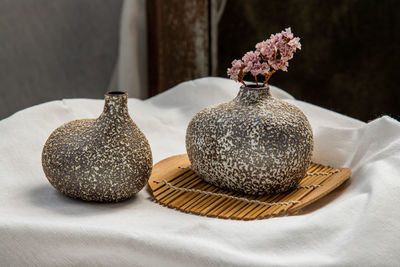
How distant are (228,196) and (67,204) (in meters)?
0.27

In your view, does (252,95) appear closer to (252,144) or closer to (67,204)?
(252,144)

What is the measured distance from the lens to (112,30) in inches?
70.9

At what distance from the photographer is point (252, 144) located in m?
0.74

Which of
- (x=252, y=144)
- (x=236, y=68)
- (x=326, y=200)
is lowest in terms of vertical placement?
(x=326, y=200)

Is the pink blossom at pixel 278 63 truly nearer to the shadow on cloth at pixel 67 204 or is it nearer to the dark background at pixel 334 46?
the shadow on cloth at pixel 67 204

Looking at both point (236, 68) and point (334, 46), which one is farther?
point (334, 46)

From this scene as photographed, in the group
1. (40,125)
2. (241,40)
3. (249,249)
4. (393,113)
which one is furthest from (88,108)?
(393,113)

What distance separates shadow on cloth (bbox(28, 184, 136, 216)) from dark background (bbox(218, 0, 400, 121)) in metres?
1.23

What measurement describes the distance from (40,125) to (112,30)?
2.85 ft

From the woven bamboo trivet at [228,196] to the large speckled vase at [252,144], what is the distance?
19mm

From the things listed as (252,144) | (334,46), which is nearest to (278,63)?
(252,144)

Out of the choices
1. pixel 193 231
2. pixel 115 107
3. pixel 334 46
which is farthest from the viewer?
pixel 334 46

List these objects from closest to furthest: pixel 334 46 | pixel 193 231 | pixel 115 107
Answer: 1. pixel 193 231
2. pixel 115 107
3. pixel 334 46

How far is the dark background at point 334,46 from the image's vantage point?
177 centimetres
